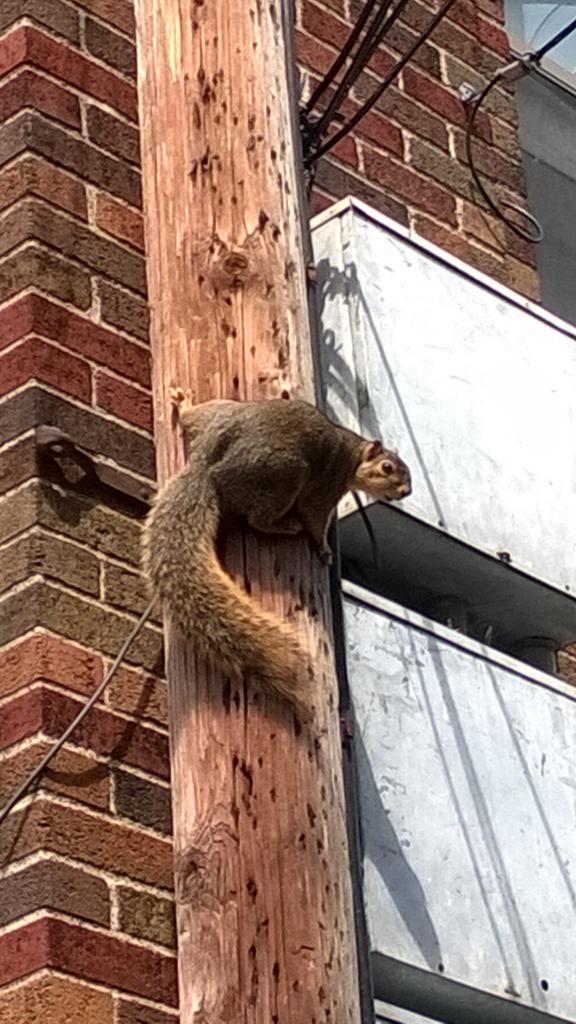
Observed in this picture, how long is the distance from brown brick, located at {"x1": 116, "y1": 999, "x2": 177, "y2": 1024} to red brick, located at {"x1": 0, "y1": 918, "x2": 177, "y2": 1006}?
0.02 meters

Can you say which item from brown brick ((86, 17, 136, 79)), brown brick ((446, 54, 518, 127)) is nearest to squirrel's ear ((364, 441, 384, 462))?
brown brick ((86, 17, 136, 79))

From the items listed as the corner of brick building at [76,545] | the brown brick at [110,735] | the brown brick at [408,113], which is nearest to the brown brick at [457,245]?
A: the brown brick at [408,113]

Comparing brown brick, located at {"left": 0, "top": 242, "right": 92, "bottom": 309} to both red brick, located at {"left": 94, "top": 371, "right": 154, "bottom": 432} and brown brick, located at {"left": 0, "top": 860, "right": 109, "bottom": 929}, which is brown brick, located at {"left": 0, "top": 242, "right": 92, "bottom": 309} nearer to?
red brick, located at {"left": 94, "top": 371, "right": 154, "bottom": 432}

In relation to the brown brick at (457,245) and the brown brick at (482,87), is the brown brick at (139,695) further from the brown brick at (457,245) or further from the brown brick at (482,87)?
the brown brick at (482,87)

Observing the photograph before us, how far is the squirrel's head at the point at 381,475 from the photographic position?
4.46 meters

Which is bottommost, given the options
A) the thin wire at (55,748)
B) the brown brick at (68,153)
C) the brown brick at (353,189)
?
the thin wire at (55,748)

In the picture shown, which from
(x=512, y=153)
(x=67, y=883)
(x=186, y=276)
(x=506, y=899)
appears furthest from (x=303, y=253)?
(x=512, y=153)

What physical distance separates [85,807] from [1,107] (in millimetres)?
1518

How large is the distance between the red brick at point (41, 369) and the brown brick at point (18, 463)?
0.43ft

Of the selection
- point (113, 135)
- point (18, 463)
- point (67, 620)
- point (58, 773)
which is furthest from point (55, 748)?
point (113, 135)

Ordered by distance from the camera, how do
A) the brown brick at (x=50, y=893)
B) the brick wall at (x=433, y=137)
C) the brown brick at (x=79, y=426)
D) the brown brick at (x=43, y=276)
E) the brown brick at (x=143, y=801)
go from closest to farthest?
the brown brick at (x=50, y=893)
the brown brick at (x=143, y=801)
the brown brick at (x=79, y=426)
the brown brick at (x=43, y=276)
the brick wall at (x=433, y=137)

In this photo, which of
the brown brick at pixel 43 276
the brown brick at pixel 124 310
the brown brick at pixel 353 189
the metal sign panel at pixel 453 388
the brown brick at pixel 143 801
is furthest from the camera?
the brown brick at pixel 353 189

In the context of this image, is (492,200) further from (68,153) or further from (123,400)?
(123,400)

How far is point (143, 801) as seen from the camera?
4.52 m
